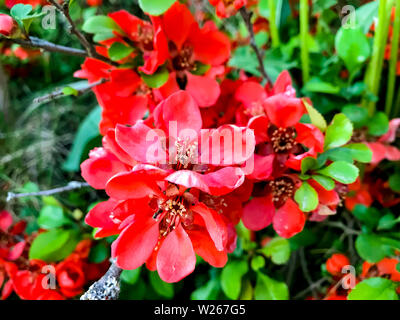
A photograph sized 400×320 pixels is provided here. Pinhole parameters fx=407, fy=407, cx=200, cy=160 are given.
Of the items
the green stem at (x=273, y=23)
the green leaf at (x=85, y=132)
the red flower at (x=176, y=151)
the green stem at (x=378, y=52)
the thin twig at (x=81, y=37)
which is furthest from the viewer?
the green leaf at (x=85, y=132)

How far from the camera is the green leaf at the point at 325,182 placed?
0.51 meters

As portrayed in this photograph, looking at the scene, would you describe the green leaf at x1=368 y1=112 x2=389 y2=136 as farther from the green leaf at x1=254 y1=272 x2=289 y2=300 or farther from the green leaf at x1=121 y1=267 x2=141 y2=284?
the green leaf at x1=121 y1=267 x2=141 y2=284


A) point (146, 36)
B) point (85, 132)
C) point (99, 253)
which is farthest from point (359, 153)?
point (85, 132)

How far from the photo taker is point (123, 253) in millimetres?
470

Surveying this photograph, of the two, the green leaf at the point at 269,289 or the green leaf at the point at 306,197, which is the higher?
the green leaf at the point at 306,197

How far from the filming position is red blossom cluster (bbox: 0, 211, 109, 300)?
2.20ft

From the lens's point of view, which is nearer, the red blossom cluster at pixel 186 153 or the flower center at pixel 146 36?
the red blossom cluster at pixel 186 153

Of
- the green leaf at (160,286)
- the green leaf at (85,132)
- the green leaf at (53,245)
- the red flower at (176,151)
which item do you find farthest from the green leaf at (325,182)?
the green leaf at (85,132)

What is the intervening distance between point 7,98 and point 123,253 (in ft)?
3.08

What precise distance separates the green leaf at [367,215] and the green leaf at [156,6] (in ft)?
1.55

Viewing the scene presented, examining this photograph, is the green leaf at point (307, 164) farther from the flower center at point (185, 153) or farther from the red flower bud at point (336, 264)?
the red flower bud at point (336, 264)

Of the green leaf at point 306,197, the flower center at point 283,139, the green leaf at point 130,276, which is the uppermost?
the flower center at point 283,139

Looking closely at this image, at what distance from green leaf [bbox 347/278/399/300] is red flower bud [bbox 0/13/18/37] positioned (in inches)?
23.6

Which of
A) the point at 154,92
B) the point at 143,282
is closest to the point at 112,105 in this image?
the point at 154,92
